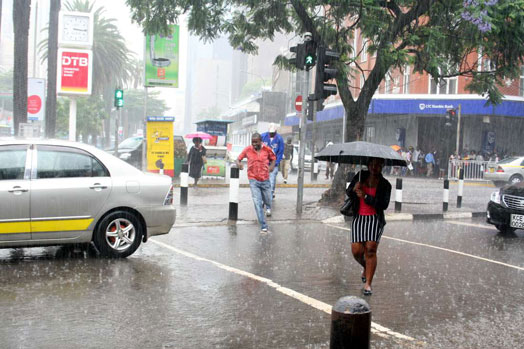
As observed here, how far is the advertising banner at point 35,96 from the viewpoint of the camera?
66.7ft

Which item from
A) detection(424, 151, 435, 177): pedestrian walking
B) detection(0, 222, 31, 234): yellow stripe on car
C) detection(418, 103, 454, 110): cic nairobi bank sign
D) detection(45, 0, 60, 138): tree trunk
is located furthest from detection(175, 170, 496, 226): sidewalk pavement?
detection(418, 103, 454, 110): cic nairobi bank sign

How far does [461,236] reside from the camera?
11219mm

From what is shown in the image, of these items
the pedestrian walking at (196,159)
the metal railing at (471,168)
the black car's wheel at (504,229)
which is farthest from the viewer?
the metal railing at (471,168)

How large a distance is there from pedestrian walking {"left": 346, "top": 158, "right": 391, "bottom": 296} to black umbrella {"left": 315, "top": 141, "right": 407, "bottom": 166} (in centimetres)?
14

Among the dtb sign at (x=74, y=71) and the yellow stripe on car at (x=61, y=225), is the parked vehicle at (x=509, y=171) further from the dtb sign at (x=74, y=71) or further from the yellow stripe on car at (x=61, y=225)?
the yellow stripe on car at (x=61, y=225)

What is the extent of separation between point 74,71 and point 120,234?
13.4m

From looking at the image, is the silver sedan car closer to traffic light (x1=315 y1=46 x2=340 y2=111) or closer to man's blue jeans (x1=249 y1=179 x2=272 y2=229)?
man's blue jeans (x1=249 y1=179 x2=272 y2=229)

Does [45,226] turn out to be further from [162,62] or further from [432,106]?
[432,106]

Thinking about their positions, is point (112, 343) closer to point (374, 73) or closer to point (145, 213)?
point (145, 213)

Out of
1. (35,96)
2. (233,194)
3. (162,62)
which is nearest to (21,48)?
(35,96)

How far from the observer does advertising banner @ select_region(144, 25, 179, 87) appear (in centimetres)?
2519

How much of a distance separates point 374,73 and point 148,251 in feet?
26.4

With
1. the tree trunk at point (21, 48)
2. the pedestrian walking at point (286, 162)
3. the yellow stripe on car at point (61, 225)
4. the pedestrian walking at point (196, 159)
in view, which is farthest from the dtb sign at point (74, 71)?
the yellow stripe on car at point (61, 225)

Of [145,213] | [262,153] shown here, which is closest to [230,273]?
[145,213]
